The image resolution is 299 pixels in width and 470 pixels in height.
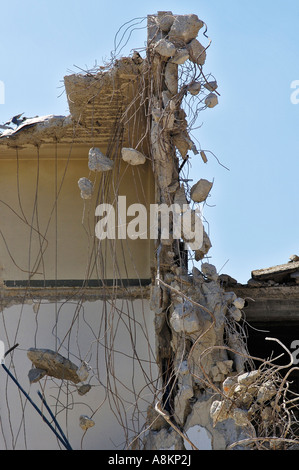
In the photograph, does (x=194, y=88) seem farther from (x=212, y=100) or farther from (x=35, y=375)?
(x=35, y=375)

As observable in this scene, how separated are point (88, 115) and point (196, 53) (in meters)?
1.25

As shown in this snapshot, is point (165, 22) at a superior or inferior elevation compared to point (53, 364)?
superior

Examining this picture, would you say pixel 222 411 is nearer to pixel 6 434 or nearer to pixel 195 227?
pixel 195 227

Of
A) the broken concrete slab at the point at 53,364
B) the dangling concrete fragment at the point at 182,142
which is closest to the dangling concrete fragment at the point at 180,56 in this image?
the dangling concrete fragment at the point at 182,142

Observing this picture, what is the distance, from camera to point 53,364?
6.60 meters

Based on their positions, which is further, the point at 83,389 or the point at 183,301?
the point at 83,389

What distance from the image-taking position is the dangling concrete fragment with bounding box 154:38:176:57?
6.38 metres

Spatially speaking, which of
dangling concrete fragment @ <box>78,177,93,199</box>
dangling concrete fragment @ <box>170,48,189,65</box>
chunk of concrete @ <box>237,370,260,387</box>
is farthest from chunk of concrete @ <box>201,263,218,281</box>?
dangling concrete fragment @ <box>170,48,189,65</box>

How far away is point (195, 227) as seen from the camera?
21.1 feet

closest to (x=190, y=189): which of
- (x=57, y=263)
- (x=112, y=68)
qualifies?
(x=112, y=68)

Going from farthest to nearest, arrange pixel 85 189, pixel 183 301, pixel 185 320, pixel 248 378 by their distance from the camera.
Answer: pixel 85 189 < pixel 183 301 < pixel 185 320 < pixel 248 378

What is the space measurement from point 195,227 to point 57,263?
1808mm

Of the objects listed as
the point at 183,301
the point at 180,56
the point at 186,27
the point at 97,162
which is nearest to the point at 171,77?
the point at 180,56

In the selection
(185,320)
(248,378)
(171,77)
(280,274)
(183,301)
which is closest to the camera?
(248,378)
